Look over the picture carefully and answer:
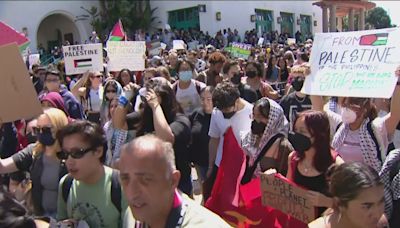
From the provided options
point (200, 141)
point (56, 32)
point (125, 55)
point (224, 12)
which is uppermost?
point (224, 12)

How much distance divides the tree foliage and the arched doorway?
1770 mm

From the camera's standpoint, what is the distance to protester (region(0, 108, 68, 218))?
309cm

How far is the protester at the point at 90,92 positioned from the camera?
288 inches

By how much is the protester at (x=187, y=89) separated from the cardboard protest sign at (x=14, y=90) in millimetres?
2612

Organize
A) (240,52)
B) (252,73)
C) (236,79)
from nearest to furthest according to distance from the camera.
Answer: (236,79) < (252,73) < (240,52)

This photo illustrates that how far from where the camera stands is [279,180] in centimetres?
302

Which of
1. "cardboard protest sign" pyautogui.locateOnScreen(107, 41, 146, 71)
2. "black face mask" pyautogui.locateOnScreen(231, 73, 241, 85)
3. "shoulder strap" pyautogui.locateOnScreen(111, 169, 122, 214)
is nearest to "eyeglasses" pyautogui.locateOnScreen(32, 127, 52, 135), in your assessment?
"shoulder strap" pyautogui.locateOnScreen(111, 169, 122, 214)

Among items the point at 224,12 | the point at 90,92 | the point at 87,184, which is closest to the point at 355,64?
the point at 87,184

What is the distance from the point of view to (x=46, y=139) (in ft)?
10.5

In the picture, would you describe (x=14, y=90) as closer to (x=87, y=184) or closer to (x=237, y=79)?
(x=87, y=184)

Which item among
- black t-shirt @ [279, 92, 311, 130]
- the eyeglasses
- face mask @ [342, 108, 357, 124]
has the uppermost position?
the eyeglasses

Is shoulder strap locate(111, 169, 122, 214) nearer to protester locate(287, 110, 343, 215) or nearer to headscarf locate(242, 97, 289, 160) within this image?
protester locate(287, 110, 343, 215)

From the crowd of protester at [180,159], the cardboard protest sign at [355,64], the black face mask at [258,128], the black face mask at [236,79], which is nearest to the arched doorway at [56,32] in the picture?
the black face mask at [236,79]

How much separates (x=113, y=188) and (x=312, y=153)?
1.27 m
